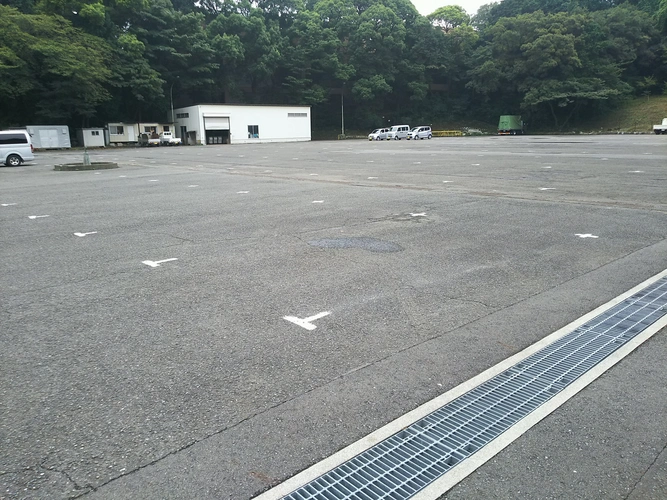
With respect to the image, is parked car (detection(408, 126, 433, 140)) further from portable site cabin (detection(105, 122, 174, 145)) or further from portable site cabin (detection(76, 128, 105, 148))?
portable site cabin (detection(76, 128, 105, 148))

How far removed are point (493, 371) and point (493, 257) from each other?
3.18 metres

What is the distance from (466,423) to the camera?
10.3ft

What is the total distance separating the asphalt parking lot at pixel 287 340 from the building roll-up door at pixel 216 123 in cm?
5297

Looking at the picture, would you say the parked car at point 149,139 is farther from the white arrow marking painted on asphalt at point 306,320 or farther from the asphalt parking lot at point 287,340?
the white arrow marking painted on asphalt at point 306,320

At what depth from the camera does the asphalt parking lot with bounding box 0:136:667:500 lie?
274 cm

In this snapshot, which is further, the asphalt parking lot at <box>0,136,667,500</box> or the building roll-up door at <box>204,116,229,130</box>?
the building roll-up door at <box>204,116,229,130</box>

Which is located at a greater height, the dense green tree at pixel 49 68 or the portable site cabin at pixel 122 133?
the dense green tree at pixel 49 68

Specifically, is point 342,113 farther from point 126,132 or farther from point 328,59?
point 126,132

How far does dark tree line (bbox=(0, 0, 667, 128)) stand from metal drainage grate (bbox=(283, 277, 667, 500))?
56096mm

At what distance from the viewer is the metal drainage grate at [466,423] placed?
2.62 metres

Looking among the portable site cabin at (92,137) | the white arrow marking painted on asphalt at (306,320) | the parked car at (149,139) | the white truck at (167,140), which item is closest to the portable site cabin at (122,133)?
the parked car at (149,139)

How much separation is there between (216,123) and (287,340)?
60286 mm

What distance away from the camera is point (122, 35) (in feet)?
194

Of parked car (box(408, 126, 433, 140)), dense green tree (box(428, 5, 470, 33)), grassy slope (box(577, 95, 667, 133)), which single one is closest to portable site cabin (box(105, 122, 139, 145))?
parked car (box(408, 126, 433, 140))
